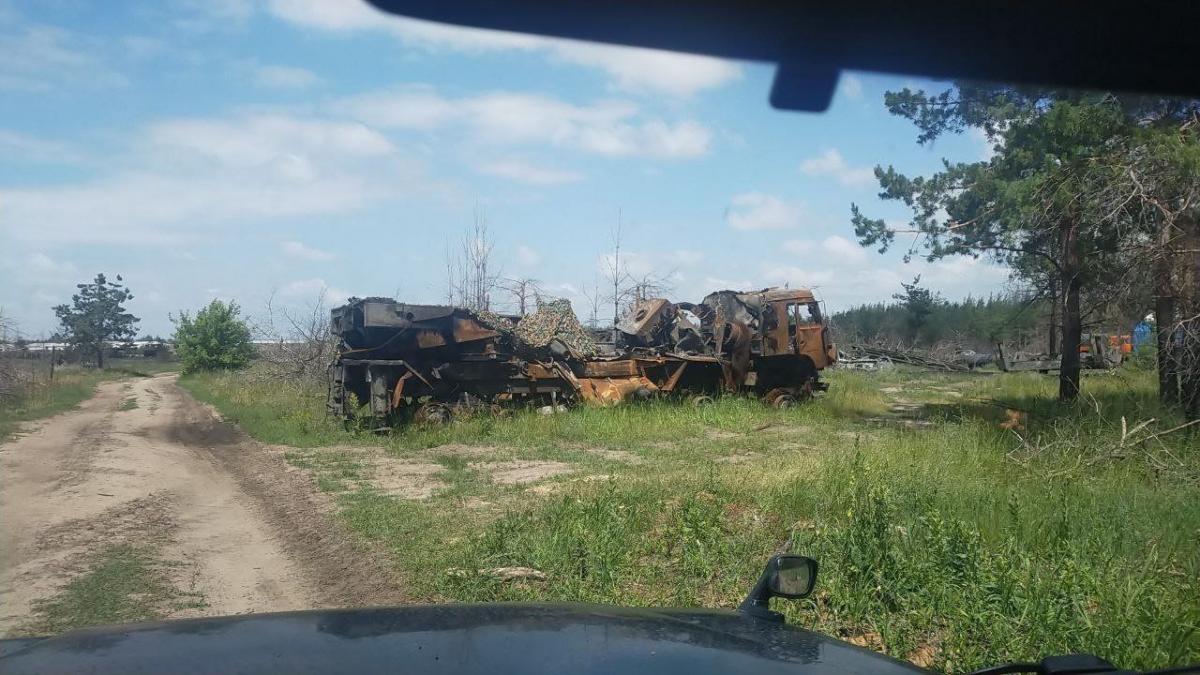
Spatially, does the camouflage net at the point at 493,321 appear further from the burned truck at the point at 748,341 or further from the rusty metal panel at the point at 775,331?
the rusty metal panel at the point at 775,331

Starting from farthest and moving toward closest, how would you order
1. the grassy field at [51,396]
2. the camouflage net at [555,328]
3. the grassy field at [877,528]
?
the grassy field at [51,396], the camouflage net at [555,328], the grassy field at [877,528]

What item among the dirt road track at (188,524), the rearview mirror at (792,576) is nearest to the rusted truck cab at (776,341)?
the dirt road track at (188,524)

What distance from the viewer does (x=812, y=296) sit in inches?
816

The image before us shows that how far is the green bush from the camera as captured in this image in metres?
48.6

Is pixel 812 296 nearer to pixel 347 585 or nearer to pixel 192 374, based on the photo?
pixel 347 585

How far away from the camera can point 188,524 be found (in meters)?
9.70

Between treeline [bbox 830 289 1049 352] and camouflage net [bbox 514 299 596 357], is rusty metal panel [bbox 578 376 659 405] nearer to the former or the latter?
camouflage net [bbox 514 299 596 357]

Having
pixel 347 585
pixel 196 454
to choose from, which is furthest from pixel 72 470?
pixel 347 585

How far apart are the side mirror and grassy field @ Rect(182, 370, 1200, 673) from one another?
6.30 feet

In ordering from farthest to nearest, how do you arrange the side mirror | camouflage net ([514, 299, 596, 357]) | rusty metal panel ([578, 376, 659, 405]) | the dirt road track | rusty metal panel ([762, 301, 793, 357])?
rusty metal panel ([762, 301, 793, 357]), rusty metal panel ([578, 376, 659, 405]), camouflage net ([514, 299, 596, 357]), the dirt road track, the side mirror

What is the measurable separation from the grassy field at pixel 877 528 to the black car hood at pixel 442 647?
8.02 ft

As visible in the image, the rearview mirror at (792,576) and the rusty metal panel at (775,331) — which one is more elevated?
the rusty metal panel at (775,331)

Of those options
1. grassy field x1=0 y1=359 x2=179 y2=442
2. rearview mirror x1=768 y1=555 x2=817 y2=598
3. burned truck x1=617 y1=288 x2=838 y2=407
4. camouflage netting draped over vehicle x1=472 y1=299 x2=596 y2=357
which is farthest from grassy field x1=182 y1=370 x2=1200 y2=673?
grassy field x1=0 y1=359 x2=179 y2=442

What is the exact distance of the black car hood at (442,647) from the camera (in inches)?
95.7
